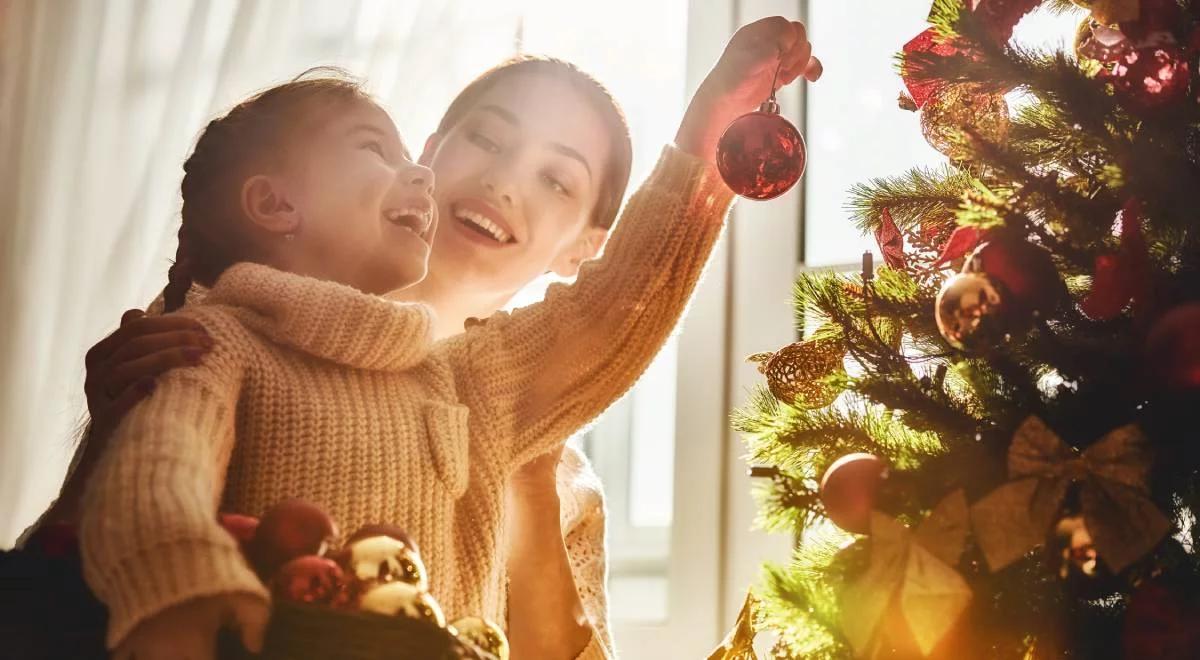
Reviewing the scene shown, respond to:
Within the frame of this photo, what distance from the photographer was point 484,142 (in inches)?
47.5

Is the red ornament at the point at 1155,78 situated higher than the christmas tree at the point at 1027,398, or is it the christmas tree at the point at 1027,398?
the red ornament at the point at 1155,78

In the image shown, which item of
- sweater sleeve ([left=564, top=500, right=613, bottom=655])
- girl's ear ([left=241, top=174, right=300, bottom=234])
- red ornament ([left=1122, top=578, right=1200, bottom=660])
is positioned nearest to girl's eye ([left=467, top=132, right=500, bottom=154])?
girl's ear ([left=241, top=174, right=300, bottom=234])

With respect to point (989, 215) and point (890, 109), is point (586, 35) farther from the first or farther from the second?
point (989, 215)

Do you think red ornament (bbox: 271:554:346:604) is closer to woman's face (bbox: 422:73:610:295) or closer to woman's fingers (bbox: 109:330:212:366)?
woman's fingers (bbox: 109:330:212:366)

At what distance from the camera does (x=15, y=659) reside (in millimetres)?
610

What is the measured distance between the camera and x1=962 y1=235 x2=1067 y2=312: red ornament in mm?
736

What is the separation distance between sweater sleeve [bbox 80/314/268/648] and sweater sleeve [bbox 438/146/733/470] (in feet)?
0.80

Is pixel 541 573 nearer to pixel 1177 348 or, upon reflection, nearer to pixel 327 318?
pixel 327 318

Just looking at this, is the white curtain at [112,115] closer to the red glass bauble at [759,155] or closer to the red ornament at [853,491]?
the red glass bauble at [759,155]

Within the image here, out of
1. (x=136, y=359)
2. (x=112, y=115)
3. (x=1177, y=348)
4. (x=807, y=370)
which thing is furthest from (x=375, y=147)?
(x=112, y=115)

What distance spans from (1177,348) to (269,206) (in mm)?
702

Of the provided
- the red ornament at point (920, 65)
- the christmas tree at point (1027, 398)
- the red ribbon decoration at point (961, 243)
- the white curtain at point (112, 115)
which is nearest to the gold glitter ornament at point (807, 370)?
the christmas tree at point (1027, 398)

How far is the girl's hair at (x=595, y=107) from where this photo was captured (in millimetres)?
1239

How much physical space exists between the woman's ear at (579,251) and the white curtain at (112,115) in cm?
56
